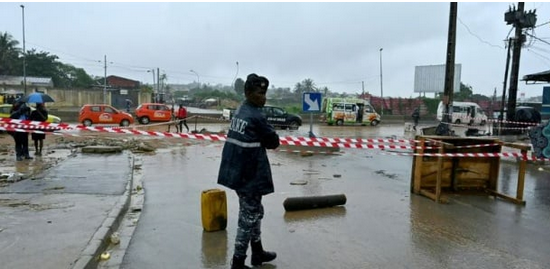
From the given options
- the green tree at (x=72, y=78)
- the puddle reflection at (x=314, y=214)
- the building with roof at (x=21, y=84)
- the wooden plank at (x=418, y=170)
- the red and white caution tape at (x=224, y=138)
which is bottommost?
the puddle reflection at (x=314, y=214)

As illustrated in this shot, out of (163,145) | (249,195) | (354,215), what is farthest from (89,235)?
(163,145)

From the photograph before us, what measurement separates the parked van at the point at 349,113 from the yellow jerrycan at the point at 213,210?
96.8 feet

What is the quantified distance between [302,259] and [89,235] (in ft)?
8.18

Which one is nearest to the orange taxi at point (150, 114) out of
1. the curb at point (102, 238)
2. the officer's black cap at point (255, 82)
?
the curb at point (102, 238)

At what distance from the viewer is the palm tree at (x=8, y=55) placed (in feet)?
221

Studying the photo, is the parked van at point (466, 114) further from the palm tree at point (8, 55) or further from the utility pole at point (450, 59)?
the palm tree at point (8, 55)

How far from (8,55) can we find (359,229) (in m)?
76.8

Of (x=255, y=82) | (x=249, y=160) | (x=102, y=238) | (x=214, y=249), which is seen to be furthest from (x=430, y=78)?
(x=102, y=238)

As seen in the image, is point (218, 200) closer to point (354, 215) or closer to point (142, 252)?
point (142, 252)

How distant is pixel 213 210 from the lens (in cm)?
556

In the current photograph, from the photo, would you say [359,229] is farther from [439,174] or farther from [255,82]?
[255,82]

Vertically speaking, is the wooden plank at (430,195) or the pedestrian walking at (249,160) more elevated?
the pedestrian walking at (249,160)

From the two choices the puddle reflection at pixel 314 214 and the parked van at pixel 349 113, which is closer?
the puddle reflection at pixel 314 214

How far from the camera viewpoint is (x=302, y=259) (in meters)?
4.67
